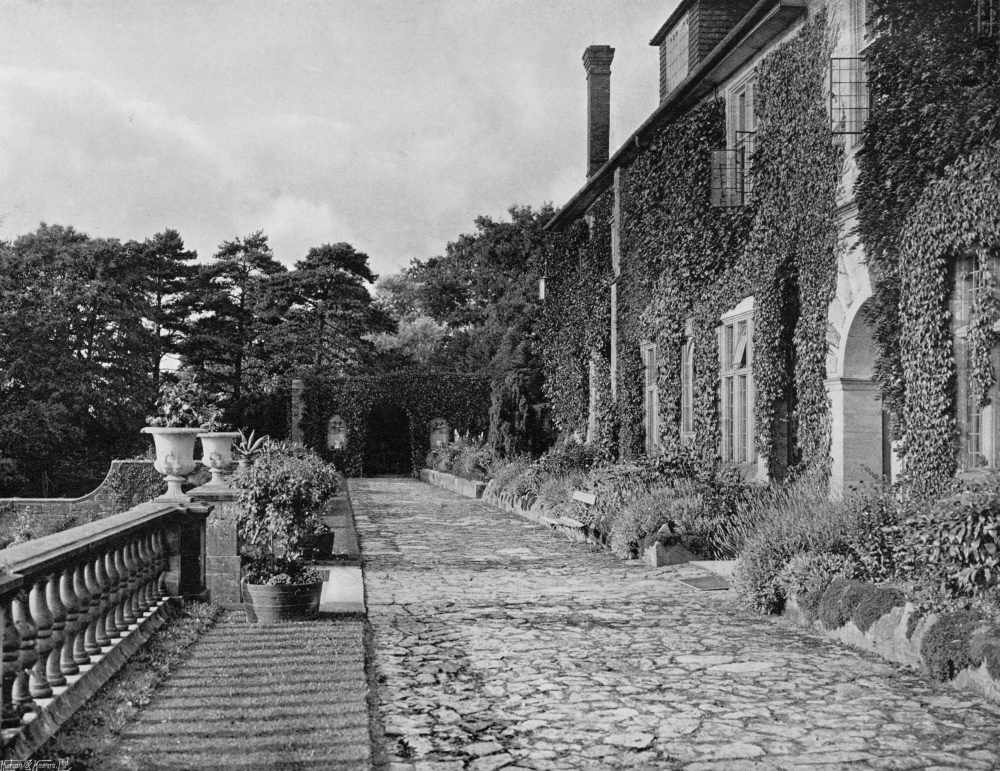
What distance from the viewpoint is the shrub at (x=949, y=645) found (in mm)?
5793

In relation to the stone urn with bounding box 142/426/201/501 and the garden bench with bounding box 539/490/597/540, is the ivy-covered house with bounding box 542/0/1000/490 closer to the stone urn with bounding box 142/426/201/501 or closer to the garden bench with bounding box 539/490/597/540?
the garden bench with bounding box 539/490/597/540

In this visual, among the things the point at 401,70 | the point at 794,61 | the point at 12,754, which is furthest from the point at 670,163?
the point at 12,754

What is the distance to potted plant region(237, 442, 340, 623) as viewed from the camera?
309 inches

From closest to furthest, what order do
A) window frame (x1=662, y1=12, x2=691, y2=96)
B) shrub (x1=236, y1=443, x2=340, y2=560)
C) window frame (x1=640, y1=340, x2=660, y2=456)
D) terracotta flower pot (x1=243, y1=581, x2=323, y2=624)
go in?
terracotta flower pot (x1=243, y1=581, x2=323, y2=624), shrub (x1=236, y1=443, x2=340, y2=560), window frame (x1=640, y1=340, x2=660, y2=456), window frame (x1=662, y1=12, x2=691, y2=96)

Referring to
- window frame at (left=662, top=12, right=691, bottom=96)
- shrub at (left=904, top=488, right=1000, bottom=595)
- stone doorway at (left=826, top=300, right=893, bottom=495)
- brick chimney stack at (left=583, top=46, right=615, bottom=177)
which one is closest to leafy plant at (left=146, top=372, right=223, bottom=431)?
shrub at (left=904, top=488, right=1000, bottom=595)

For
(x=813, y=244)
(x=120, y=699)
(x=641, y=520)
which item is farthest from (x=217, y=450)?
(x=813, y=244)

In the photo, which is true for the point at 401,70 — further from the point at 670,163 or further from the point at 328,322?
the point at 328,322

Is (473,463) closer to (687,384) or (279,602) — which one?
(687,384)

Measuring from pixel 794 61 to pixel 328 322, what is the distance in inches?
1287

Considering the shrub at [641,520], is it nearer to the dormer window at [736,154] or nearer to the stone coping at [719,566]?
Answer: the stone coping at [719,566]

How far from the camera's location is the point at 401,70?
18234 millimetres

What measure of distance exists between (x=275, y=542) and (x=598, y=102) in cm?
1825

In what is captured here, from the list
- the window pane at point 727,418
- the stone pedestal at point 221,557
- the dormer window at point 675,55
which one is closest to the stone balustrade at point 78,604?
the stone pedestal at point 221,557

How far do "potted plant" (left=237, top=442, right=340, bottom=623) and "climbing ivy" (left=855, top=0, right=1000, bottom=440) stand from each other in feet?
19.2
